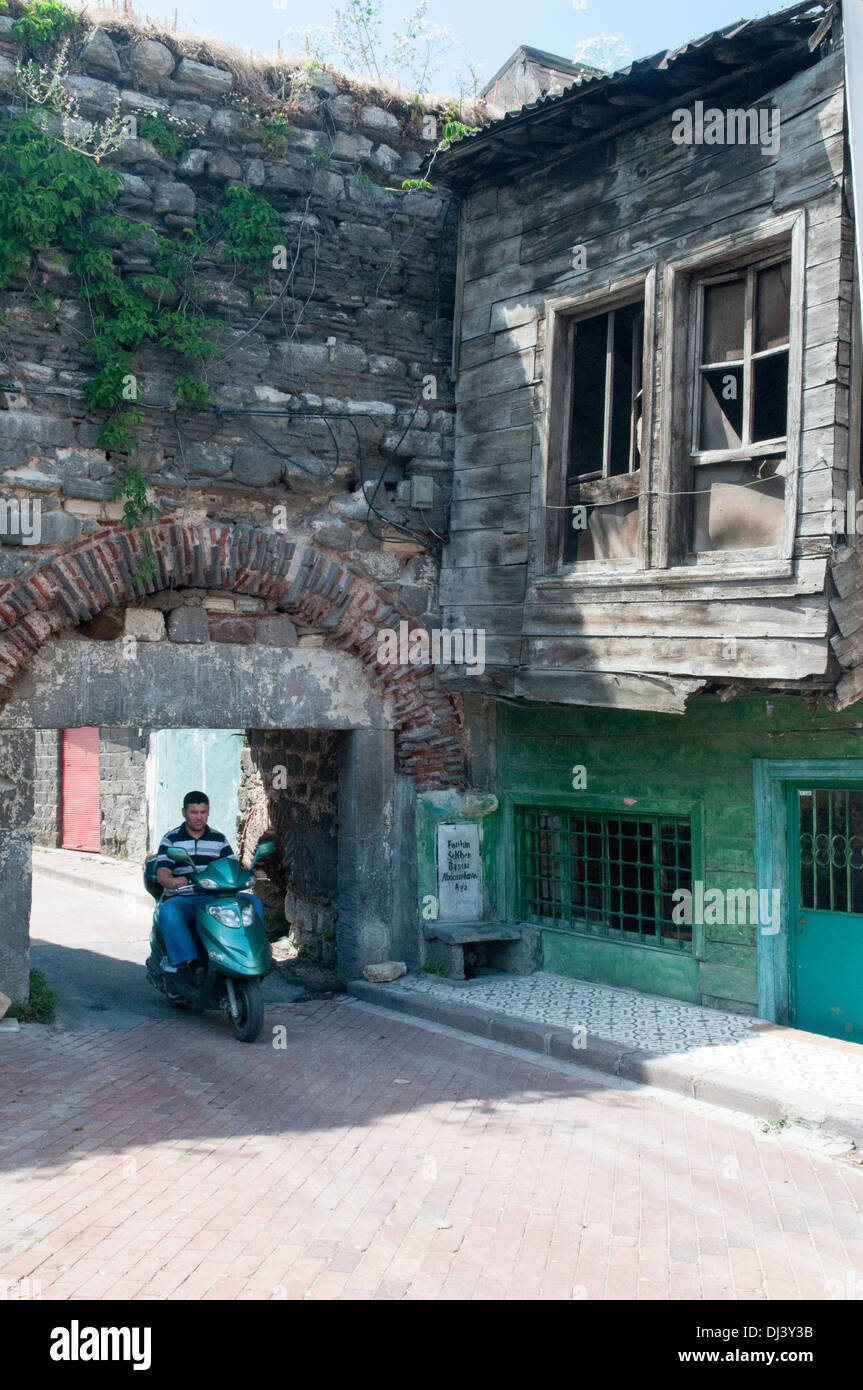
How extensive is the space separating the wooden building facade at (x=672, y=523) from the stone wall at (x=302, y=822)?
1281 millimetres

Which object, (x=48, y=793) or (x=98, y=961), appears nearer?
(x=98, y=961)

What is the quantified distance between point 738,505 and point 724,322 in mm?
1268

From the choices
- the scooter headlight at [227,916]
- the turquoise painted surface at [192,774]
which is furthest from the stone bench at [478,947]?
the turquoise painted surface at [192,774]

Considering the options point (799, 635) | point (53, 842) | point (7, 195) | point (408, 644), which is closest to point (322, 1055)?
point (408, 644)

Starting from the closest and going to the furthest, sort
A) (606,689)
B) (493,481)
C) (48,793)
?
(606,689)
(493,481)
(48,793)

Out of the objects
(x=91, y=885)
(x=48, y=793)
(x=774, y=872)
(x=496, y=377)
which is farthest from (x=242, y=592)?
(x=48, y=793)

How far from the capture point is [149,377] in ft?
26.6

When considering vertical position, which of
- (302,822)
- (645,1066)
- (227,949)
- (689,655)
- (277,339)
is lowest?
(645,1066)

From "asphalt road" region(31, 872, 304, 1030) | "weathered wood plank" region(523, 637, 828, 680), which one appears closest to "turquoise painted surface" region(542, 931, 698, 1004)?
"asphalt road" region(31, 872, 304, 1030)

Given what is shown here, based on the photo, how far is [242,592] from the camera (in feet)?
28.0

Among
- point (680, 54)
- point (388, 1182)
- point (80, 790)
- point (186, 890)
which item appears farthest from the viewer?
point (80, 790)

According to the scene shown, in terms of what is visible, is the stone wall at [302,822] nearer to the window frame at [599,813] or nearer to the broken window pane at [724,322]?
the window frame at [599,813]

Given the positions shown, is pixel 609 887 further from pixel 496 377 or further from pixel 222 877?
pixel 496 377

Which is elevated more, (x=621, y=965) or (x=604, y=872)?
(x=604, y=872)
